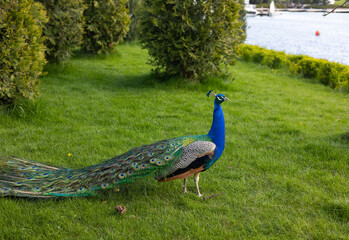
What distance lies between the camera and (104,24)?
40.9 feet

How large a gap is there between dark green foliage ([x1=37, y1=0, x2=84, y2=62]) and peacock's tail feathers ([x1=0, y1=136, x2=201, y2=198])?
6629 mm

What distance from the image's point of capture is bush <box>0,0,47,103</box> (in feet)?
19.5

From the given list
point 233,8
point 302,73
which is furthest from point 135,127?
point 302,73

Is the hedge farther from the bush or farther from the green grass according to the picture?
the bush

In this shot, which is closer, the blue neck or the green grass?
the green grass

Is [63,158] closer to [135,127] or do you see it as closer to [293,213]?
[135,127]

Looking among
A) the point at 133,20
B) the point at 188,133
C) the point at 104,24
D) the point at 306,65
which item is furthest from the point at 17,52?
the point at 133,20

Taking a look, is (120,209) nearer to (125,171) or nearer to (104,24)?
(125,171)

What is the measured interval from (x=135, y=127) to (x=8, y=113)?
2549 mm

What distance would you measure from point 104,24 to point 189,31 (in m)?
5.22

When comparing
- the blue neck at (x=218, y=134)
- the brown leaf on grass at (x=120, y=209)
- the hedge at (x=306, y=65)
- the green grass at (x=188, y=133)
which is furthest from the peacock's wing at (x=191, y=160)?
the hedge at (x=306, y=65)

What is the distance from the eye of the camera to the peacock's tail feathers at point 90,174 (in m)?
3.52

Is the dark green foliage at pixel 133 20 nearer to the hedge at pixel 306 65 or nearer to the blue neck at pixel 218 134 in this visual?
the hedge at pixel 306 65

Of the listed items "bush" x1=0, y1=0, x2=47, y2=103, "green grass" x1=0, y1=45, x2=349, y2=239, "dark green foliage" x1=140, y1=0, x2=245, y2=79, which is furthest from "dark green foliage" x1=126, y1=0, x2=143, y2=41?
"bush" x1=0, y1=0, x2=47, y2=103
